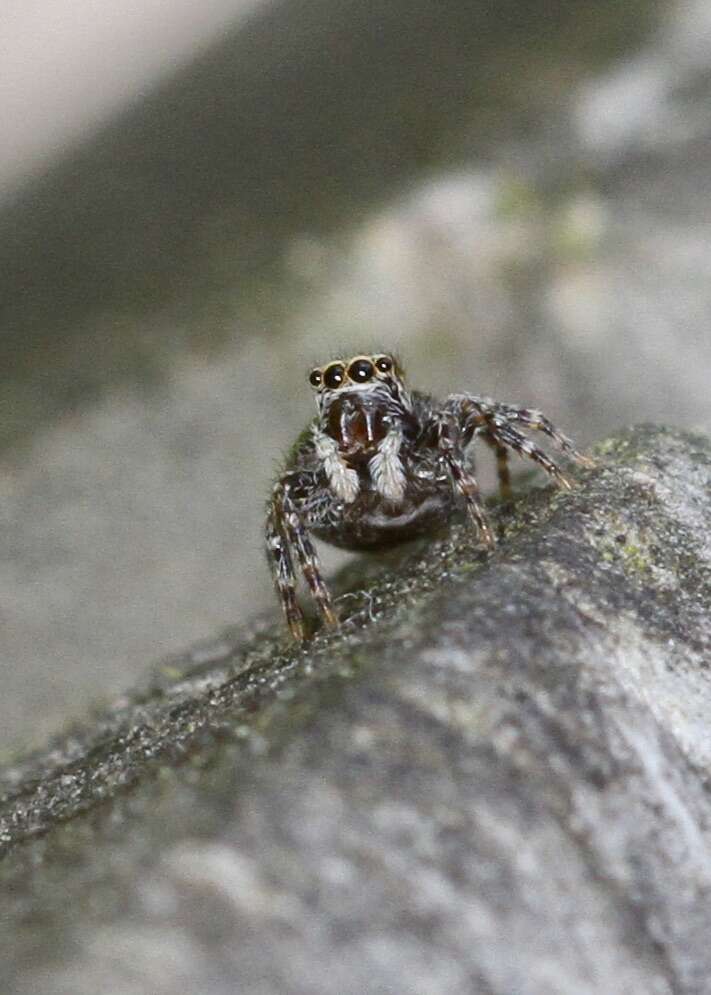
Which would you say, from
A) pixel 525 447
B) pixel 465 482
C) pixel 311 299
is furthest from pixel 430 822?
pixel 311 299

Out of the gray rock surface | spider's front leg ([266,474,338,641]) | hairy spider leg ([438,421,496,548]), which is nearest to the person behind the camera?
the gray rock surface

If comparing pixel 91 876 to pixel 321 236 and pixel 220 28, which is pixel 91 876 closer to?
pixel 321 236

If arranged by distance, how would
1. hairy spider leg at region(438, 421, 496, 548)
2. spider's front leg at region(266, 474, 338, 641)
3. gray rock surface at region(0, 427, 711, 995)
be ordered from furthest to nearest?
spider's front leg at region(266, 474, 338, 641) → hairy spider leg at region(438, 421, 496, 548) → gray rock surface at region(0, 427, 711, 995)

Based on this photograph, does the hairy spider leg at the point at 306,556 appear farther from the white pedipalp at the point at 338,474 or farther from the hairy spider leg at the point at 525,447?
the hairy spider leg at the point at 525,447

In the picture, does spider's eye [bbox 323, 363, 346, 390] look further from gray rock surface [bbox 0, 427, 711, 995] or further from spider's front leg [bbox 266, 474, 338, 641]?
gray rock surface [bbox 0, 427, 711, 995]

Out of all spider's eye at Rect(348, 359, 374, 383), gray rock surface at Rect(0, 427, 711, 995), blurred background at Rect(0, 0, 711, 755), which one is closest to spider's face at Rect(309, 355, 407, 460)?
spider's eye at Rect(348, 359, 374, 383)

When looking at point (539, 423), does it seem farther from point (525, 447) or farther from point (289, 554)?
point (289, 554)

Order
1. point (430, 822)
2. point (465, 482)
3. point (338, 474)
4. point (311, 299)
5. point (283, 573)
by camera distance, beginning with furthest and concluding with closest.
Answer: point (311, 299) → point (338, 474) → point (283, 573) → point (465, 482) → point (430, 822)
